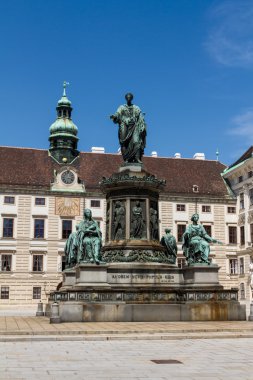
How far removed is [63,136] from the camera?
6831cm

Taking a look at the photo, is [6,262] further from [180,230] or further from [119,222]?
[119,222]

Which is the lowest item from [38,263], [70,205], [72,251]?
[72,251]

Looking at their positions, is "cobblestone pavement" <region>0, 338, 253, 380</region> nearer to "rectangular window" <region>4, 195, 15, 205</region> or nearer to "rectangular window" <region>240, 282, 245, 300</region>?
"rectangular window" <region>4, 195, 15, 205</region>

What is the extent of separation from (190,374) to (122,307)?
10.4m

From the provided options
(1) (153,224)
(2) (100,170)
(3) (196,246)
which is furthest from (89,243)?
(2) (100,170)

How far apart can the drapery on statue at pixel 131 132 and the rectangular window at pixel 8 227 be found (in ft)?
129

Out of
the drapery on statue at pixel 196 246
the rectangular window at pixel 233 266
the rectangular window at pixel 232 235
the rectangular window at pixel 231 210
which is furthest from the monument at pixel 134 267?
the rectangular window at pixel 231 210

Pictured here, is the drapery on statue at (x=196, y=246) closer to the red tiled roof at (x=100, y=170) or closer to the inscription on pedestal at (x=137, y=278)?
the inscription on pedestal at (x=137, y=278)

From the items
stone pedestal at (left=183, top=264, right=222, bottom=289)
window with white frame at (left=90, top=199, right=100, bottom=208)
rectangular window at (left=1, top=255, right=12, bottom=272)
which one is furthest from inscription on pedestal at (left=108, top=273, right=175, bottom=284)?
window with white frame at (left=90, top=199, right=100, bottom=208)

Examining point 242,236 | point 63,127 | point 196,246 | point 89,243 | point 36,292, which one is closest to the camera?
point 89,243

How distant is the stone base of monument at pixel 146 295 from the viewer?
19594 mm

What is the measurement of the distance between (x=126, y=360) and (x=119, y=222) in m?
12.4

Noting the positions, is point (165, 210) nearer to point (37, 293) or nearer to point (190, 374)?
point (37, 293)

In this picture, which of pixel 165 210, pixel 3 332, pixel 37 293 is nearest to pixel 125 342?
pixel 3 332
